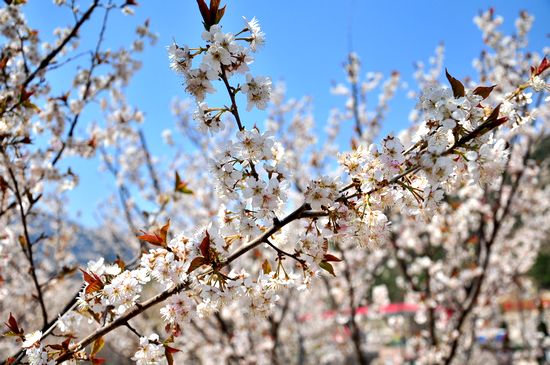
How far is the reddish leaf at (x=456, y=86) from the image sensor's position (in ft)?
4.33

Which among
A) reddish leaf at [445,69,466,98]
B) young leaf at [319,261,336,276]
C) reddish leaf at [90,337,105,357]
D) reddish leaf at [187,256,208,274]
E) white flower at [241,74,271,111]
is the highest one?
white flower at [241,74,271,111]

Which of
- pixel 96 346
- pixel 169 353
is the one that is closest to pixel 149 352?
pixel 169 353

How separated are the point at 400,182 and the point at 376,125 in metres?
6.73

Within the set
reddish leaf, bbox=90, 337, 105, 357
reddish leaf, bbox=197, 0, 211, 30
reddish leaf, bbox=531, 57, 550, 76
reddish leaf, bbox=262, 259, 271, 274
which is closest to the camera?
reddish leaf, bbox=197, 0, 211, 30

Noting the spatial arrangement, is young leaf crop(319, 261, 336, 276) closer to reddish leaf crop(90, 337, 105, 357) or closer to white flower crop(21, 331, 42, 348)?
reddish leaf crop(90, 337, 105, 357)

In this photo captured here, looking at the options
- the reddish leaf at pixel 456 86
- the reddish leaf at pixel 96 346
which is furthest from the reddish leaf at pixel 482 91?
the reddish leaf at pixel 96 346

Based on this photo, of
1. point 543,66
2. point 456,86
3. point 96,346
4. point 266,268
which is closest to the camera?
point 456,86

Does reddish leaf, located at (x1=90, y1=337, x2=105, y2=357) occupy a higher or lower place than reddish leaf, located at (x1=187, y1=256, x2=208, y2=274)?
lower

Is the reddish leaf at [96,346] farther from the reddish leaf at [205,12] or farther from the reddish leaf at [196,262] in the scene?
the reddish leaf at [205,12]

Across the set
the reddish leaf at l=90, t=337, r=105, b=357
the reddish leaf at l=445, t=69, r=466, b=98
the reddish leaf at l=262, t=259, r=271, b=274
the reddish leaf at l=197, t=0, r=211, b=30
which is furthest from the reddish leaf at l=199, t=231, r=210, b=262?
the reddish leaf at l=445, t=69, r=466, b=98

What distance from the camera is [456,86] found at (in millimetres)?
1324

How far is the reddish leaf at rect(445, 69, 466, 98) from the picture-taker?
132 cm

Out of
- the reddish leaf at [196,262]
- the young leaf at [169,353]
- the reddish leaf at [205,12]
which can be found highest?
the reddish leaf at [205,12]

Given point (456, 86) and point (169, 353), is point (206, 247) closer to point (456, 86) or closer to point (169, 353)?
point (169, 353)
